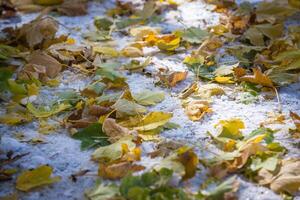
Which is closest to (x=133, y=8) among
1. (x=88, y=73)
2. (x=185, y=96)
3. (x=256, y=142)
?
(x=88, y=73)

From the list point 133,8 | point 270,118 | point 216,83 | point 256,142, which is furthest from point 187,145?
point 133,8

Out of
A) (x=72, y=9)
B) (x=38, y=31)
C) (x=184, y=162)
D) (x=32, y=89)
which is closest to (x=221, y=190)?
(x=184, y=162)

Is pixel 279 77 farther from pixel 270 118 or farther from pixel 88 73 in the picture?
pixel 88 73

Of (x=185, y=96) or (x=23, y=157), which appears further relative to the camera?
(x=185, y=96)

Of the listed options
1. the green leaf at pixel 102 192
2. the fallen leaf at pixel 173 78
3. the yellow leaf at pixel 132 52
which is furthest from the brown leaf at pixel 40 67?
the green leaf at pixel 102 192

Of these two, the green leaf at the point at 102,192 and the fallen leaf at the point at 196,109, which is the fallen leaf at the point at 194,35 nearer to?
the fallen leaf at the point at 196,109

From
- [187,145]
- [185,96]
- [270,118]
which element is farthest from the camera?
[185,96]

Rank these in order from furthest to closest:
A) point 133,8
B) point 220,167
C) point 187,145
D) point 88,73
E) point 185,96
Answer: point 133,8 < point 88,73 < point 185,96 < point 187,145 < point 220,167
